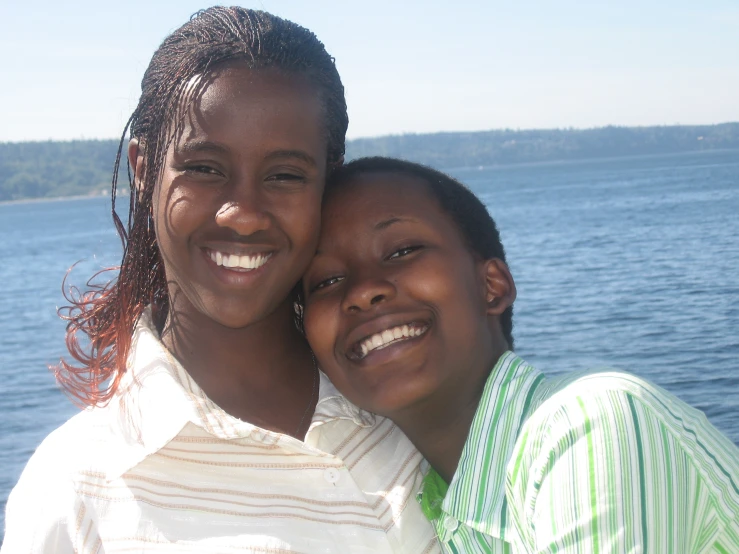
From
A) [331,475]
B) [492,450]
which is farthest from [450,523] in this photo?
[331,475]

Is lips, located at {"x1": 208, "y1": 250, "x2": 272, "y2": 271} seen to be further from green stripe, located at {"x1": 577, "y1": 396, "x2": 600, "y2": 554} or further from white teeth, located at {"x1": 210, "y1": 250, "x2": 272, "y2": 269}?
green stripe, located at {"x1": 577, "y1": 396, "x2": 600, "y2": 554}

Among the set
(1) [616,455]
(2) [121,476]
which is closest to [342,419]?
(2) [121,476]

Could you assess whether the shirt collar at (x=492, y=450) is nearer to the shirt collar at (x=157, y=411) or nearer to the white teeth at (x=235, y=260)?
the shirt collar at (x=157, y=411)

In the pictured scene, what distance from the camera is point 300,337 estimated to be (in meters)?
3.04

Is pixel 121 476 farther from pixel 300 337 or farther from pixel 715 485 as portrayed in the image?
pixel 715 485

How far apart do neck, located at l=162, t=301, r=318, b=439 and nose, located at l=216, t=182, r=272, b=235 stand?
0.40 meters

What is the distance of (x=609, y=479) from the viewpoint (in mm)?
1856

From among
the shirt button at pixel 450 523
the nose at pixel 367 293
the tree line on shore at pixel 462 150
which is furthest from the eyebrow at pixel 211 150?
the tree line on shore at pixel 462 150

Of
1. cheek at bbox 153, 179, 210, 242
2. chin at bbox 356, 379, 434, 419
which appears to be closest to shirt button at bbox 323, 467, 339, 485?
chin at bbox 356, 379, 434, 419

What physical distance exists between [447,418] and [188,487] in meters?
0.83

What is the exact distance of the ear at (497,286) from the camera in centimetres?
290

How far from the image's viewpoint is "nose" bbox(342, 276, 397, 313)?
2.66m

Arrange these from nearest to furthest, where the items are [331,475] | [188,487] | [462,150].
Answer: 1. [188,487]
2. [331,475]
3. [462,150]

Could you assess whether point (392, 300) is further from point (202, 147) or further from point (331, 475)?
point (202, 147)
